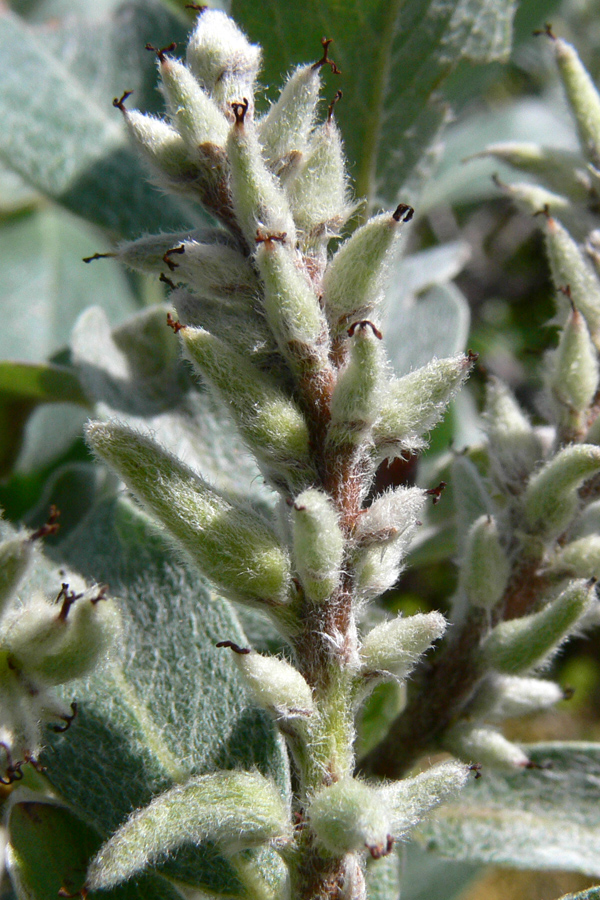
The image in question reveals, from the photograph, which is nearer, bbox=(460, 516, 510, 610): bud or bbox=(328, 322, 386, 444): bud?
bbox=(328, 322, 386, 444): bud

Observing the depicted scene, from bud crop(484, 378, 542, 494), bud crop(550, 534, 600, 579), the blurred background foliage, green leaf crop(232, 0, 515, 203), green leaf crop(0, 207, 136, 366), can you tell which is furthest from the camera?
green leaf crop(0, 207, 136, 366)

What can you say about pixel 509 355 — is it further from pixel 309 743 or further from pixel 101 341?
pixel 309 743

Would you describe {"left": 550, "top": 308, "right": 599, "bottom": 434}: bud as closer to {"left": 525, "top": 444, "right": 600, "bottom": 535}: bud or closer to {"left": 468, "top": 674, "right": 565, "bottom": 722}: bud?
{"left": 525, "top": 444, "right": 600, "bottom": 535}: bud

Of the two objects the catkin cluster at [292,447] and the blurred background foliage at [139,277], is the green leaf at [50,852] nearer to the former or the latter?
the catkin cluster at [292,447]

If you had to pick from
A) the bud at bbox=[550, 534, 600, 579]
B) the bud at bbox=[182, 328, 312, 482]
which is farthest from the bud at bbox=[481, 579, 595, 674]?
the bud at bbox=[182, 328, 312, 482]

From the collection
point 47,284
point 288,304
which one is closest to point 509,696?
point 288,304

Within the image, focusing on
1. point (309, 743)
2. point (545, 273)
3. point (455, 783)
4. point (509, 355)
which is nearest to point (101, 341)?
point (309, 743)

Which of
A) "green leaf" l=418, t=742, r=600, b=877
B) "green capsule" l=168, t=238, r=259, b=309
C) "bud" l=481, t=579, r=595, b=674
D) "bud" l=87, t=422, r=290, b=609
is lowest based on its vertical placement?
"green leaf" l=418, t=742, r=600, b=877
